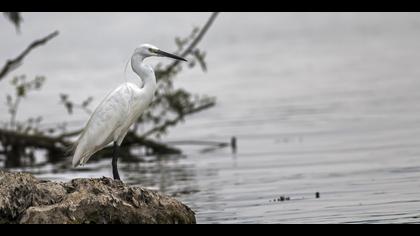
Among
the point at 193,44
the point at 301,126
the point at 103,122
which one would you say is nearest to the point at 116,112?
the point at 103,122

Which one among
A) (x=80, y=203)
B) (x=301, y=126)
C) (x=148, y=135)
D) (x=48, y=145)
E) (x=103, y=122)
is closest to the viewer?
(x=80, y=203)

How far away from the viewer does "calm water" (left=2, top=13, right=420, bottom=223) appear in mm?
13273

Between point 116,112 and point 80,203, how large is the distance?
10.7 feet

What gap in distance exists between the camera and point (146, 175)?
1750cm

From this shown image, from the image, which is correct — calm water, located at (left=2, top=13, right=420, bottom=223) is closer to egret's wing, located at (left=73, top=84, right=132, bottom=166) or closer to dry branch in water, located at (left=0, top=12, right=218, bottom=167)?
dry branch in water, located at (left=0, top=12, right=218, bottom=167)

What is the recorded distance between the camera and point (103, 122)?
13125 mm

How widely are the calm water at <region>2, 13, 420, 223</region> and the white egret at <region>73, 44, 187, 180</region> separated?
1.30 m

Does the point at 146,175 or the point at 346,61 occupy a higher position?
the point at 346,61

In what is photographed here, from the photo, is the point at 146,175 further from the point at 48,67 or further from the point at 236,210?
the point at 48,67

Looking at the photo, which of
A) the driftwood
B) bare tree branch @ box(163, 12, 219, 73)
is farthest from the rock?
the driftwood

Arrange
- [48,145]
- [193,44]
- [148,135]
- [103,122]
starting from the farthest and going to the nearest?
[148,135], [48,145], [193,44], [103,122]

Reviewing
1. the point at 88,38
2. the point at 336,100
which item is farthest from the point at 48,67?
the point at 336,100

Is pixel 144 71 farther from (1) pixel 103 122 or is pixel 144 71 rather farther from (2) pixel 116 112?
(1) pixel 103 122
